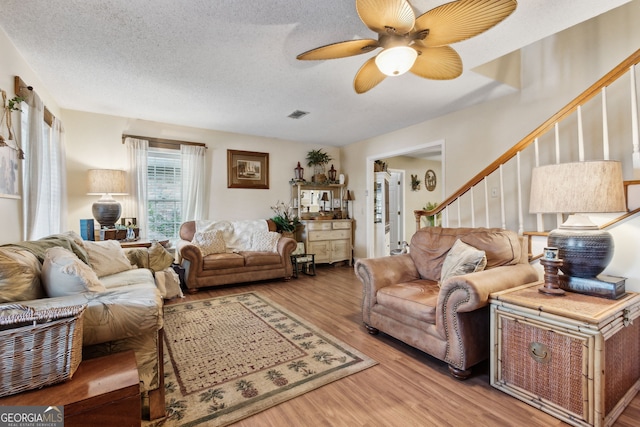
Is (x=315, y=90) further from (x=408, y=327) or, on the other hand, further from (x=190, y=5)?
(x=408, y=327)

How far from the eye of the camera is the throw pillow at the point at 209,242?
164 inches

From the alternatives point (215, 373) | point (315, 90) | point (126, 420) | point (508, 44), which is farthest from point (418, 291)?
point (315, 90)

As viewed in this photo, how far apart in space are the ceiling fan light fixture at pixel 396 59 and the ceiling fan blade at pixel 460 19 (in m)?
0.10

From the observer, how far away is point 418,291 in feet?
7.54

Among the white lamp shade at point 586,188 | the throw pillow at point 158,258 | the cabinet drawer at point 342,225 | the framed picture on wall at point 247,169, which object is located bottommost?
the throw pillow at point 158,258

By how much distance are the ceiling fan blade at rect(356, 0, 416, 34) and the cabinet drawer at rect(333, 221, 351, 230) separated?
4074mm

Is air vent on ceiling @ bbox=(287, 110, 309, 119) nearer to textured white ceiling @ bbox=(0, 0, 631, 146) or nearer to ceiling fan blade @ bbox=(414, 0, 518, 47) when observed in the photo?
textured white ceiling @ bbox=(0, 0, 631, 146)

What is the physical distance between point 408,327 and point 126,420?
1767 millimetres

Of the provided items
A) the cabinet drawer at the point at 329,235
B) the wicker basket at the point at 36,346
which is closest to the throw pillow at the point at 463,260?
the wicker basket at the point at 36,346

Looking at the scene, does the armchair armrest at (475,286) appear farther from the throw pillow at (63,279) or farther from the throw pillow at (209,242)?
the throw pillow at (209,242)

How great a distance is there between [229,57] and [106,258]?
2.22 metres

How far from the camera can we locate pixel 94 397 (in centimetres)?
107

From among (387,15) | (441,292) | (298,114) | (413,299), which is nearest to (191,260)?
(298,114)

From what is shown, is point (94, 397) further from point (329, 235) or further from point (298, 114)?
point (329, 235)
